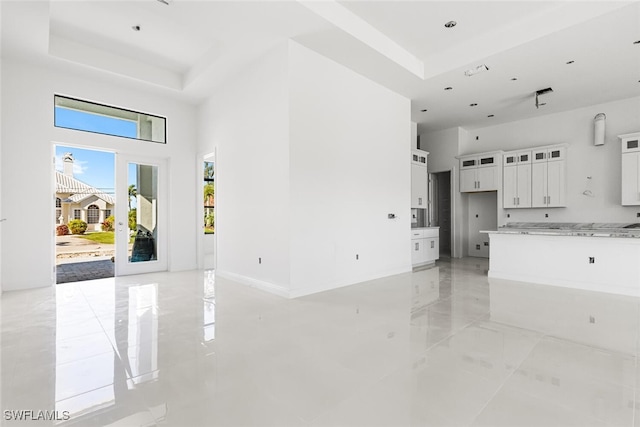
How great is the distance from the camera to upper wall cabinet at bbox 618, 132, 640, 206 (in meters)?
6.06

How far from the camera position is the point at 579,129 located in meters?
7.06

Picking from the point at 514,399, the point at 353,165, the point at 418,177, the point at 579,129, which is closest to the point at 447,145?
the point at 418,177

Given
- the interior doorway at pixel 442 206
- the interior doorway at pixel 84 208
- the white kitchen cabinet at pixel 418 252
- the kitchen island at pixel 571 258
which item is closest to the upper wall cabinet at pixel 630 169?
the kitchen island at pixel 571 258

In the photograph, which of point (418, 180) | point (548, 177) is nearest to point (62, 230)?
point (418, 180)

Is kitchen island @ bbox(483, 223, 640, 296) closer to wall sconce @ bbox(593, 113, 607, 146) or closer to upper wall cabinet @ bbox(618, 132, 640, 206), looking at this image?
upper wall cabinet @ bbox(618, 132, 640, 206)

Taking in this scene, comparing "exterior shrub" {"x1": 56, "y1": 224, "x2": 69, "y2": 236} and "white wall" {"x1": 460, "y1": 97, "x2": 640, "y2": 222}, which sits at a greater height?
"white wall" {"x1": 460, "y1": 97, "x2": 640, "y2": 222}

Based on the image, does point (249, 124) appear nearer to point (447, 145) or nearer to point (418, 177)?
point (418, 177)

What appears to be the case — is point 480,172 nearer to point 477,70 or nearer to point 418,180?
point 418,180

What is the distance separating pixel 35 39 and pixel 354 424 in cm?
593

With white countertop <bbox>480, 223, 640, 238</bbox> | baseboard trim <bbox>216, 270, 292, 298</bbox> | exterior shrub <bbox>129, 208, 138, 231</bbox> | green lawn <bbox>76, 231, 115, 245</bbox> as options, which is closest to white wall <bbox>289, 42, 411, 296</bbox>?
baseboard trim <bbox>216, 270, 292, 298</bbox>

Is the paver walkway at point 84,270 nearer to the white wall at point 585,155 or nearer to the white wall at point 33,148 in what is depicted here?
the white wall at point 33,148

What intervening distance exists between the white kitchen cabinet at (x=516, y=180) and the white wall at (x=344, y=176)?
3065 millimetres

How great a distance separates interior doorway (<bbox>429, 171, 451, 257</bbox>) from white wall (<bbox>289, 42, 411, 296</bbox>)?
326 cm

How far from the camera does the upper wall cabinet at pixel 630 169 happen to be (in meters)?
6.06
